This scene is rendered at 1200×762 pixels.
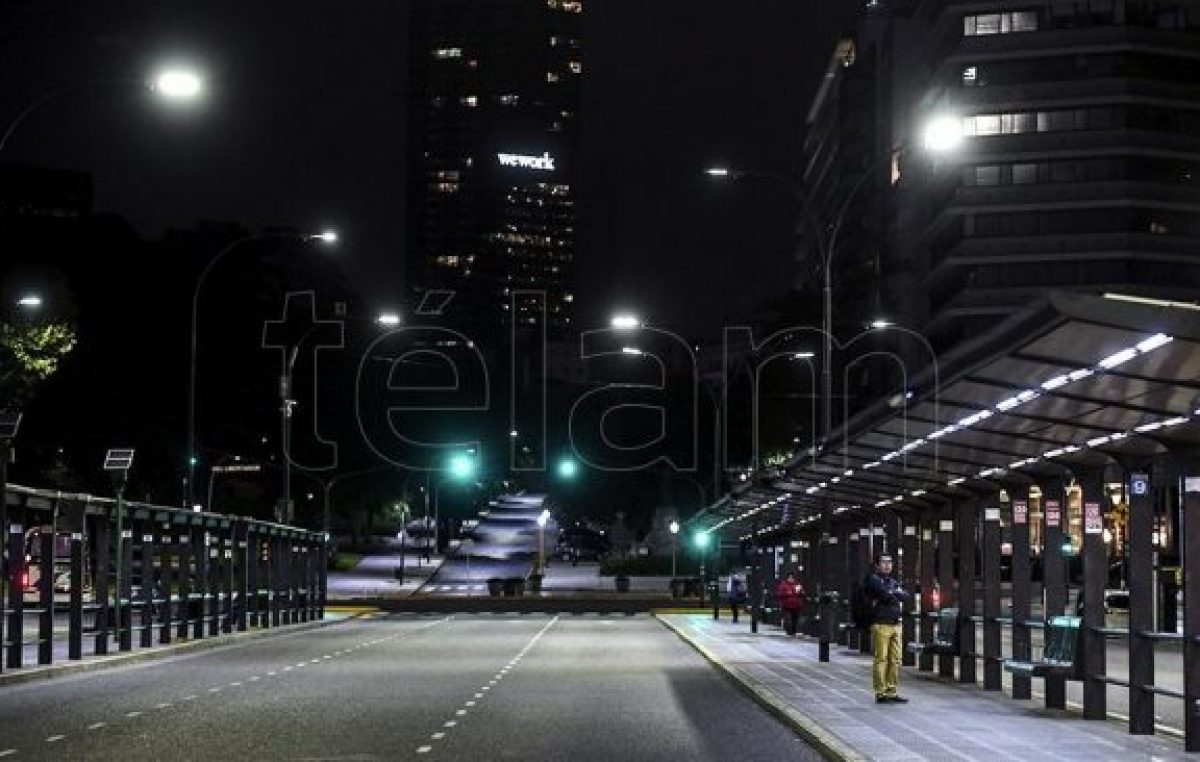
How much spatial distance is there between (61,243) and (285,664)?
39.4 m

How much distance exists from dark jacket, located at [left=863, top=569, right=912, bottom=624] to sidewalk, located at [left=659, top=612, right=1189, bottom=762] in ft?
3.17

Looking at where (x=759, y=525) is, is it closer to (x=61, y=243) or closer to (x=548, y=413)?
(x=61, y=243)

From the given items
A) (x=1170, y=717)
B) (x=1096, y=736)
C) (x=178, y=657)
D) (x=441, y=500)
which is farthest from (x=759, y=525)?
(x=441, y=500)

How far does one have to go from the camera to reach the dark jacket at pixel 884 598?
76.6 ft

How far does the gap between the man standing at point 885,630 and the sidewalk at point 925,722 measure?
9.9 inches

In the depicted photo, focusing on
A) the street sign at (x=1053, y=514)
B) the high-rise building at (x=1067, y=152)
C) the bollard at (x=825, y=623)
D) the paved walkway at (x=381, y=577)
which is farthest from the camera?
the high-rise building at (x=1067, y=152)

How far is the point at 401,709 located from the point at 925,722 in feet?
20.8

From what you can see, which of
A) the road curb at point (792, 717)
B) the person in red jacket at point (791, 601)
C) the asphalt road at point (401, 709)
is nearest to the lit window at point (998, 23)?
the person in red jacket at point (791, 601)

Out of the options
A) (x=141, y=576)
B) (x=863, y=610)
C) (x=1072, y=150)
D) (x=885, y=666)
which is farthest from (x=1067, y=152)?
(x=885, y=666)

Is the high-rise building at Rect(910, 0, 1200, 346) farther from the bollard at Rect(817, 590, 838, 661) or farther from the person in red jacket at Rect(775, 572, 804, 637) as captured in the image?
the bollard at Rect(817, 590, 838, 661)

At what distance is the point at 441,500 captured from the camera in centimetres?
15288

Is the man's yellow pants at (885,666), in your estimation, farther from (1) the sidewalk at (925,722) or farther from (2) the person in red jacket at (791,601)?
(2) the person in red jacket at (791,601)

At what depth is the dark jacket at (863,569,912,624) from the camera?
2336 cm

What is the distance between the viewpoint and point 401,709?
23109 mm
